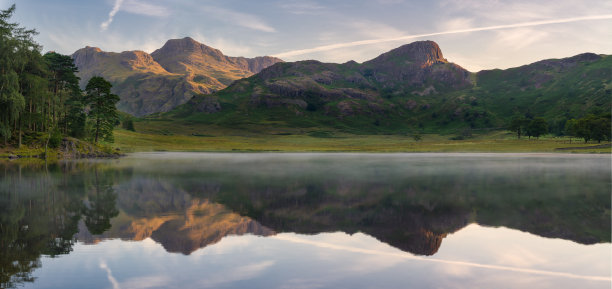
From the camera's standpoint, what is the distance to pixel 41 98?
86.2 metres

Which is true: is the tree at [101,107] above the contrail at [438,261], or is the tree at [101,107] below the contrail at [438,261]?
above

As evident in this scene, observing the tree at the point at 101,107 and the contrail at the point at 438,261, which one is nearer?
the contrail at the point at 438,261

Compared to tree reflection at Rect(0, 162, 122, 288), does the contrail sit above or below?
above

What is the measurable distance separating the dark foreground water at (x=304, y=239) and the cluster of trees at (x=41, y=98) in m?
60.1

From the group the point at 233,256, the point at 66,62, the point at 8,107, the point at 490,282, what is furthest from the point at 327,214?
the point at 66,62

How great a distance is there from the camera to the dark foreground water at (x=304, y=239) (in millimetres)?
11609

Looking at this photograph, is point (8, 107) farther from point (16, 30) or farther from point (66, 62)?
point (66, 62)

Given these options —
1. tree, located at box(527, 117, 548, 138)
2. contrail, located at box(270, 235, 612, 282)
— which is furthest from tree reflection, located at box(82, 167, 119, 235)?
tree, located at box(527, 117, 548, 138)

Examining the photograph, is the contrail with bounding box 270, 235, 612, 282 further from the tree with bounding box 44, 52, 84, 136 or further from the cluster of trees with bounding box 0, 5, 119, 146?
the tree with bounding box 44, 52, 84, 136

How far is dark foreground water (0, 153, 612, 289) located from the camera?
1161 centimetres

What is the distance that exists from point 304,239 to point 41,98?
91.9 meters

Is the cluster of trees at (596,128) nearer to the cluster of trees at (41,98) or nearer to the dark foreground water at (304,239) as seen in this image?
the dark foreground water at (304,239)

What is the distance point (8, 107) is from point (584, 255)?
92844 millimetres

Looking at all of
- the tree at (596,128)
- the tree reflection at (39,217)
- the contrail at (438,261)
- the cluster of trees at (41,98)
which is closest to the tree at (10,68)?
the cluster of trees at (41,98)
